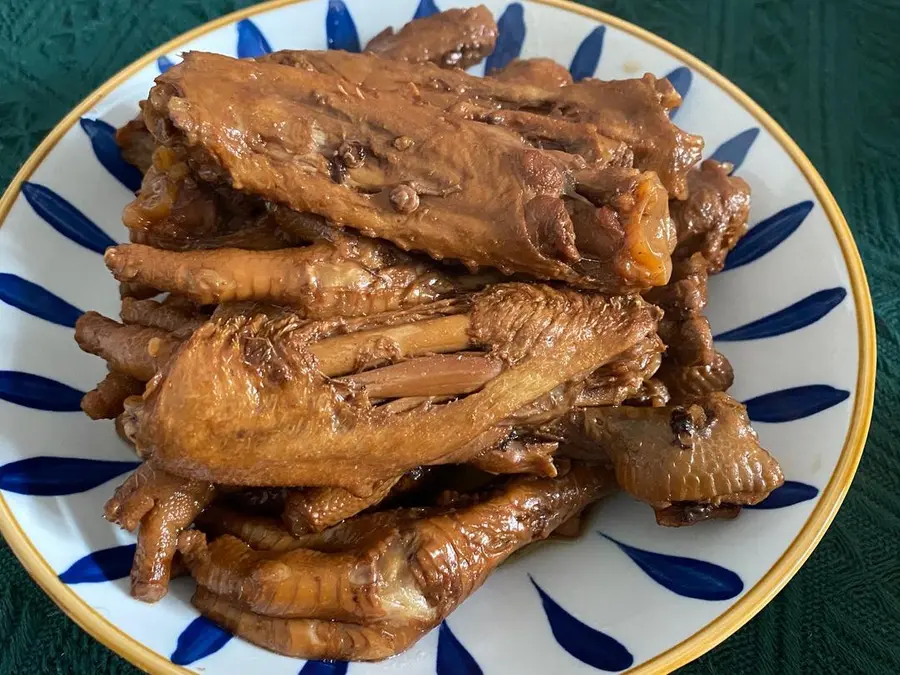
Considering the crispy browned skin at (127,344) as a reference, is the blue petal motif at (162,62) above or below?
above

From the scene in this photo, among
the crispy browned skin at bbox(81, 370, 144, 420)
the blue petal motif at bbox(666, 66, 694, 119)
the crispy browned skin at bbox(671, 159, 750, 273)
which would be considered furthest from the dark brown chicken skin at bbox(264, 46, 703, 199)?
the crispy browned skin at bbox(81, 370, 144, 420)

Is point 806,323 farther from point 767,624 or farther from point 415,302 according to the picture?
point 415,302

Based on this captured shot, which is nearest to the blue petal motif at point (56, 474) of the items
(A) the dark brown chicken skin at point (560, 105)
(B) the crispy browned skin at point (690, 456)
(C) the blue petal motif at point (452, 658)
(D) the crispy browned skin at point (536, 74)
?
(C) the blue petal motif at point (452, 658)

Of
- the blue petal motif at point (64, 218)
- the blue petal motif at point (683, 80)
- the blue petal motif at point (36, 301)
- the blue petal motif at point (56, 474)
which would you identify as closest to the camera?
the blue petal motif at point (56, 474)

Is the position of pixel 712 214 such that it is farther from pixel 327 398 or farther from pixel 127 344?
pixel 127 344

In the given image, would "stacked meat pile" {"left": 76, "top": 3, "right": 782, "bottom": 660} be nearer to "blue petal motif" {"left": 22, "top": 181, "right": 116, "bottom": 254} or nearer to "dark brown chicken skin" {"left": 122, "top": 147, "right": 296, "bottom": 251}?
"dark brown chicken skin" {"left": 122, "top": 147, "right": 296, "bottom": 251}

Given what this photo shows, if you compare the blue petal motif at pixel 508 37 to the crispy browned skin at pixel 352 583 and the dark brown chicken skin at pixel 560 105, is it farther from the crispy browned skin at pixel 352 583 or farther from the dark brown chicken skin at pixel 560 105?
the crispy browned skin at pixel 352 583

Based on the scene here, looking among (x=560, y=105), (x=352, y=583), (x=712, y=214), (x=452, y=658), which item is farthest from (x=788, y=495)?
(x=560, y=105)
